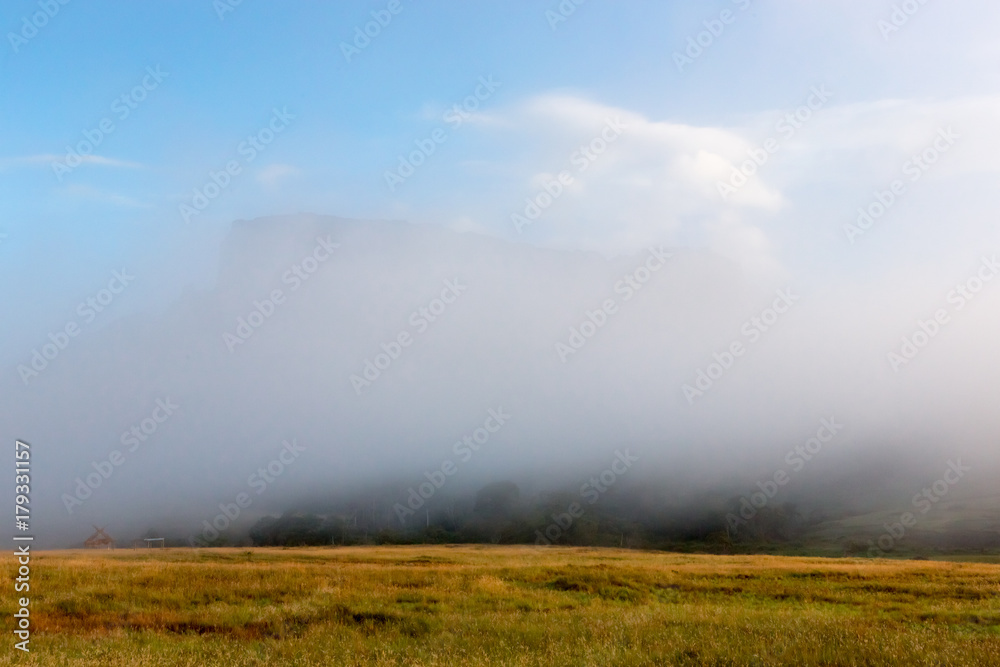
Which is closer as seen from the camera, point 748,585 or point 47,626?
point 47,626

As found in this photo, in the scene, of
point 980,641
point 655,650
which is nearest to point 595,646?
point 655,650

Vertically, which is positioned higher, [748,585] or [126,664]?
[126,664]

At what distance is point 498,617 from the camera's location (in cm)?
1861

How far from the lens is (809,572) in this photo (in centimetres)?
3428

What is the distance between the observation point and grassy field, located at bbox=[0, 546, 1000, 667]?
13.1 m

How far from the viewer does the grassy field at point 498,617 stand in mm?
13141

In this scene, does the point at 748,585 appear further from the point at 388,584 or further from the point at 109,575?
the point at 109,575

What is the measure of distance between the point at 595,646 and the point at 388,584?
13.9 metres

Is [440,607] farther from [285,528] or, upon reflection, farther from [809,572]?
[285,528]

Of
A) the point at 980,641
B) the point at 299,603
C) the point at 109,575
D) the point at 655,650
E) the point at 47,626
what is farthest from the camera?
the point at 109,575

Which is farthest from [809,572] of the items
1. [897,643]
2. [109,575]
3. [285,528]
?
[285,528]

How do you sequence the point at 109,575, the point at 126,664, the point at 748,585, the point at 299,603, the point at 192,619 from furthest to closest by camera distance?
the point at 748,585 → the point at 109,575 → the point at 299,603 → the point at 192,619 → the point at 126,664

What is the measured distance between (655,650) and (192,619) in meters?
11.8

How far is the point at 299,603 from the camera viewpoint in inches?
811
